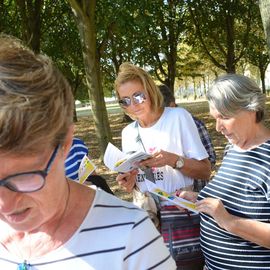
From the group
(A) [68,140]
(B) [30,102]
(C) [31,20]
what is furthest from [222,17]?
(B) [30,102]

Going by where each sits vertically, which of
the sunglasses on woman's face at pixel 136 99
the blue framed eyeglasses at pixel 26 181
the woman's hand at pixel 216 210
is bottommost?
the woman's hand at pixel 216 210

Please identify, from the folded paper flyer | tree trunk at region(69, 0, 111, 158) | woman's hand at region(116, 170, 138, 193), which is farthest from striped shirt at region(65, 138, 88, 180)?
tree trunk at region(69, 0, 111, 158)

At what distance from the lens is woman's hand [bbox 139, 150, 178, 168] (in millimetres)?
2725

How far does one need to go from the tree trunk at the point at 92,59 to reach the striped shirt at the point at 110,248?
23.9ft

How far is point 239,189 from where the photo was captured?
2312 mm

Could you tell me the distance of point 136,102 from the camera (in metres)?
3.03

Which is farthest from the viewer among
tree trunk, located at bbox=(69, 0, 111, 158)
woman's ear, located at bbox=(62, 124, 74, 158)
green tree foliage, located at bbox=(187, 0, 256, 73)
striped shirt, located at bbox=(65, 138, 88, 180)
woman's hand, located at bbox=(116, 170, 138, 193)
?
green tree foliage, located at bbox=(187, 0, 256, 73)

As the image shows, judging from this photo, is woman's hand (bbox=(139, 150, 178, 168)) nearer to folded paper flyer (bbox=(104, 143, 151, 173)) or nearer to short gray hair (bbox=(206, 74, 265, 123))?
folded paper flyer (bbox=(104, 143, 151, 173))

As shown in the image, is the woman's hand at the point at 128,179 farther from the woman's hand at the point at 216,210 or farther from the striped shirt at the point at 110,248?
the striped shirt at the point at 110,248

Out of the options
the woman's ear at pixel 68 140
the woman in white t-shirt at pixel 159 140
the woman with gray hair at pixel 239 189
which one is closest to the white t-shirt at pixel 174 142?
the woman in white t-shirt at pixel 159 140

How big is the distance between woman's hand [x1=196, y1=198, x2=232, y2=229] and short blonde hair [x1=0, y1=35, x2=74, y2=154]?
4.27ft

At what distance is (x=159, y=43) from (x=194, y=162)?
527 inches

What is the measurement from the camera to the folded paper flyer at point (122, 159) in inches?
104

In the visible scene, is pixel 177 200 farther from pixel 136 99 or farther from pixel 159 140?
pixel 136 99
